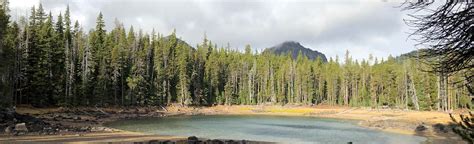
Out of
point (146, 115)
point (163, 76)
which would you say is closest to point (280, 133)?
point (146, 115)

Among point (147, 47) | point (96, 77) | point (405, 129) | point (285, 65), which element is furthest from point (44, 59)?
point (285, 65)

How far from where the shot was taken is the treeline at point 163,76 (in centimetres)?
4963

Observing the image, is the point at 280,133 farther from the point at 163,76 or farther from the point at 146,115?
the point at 163,76

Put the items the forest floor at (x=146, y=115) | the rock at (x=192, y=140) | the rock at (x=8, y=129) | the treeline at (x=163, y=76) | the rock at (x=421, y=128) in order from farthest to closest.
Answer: the treeline at (x=163, y=76) < the rock at (x=421, y=128) < the rock at (x=8, y=129) < the forest floor at (x=146, y=115) < the rock at (x=192, y=140)

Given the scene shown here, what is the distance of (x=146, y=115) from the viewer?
5700cm

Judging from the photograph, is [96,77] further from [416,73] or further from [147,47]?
[416,73]

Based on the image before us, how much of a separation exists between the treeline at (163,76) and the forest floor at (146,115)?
371cm

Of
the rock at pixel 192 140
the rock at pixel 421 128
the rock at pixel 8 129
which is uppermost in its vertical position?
the rock at pixel 8 129

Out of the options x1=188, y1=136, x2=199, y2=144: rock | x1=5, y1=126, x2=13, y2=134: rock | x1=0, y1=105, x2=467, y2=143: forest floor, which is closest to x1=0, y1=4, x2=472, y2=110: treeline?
x1=0, y1=105, x2=467, y2=143: forest floor

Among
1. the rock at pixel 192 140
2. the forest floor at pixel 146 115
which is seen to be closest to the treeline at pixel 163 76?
the forest floor at pixel 146 115

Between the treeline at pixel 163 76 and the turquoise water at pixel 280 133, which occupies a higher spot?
the treeline at pixel 163 76

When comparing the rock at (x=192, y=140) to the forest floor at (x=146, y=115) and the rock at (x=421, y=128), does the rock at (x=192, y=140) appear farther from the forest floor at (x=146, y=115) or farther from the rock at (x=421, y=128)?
the rock at (x=421, y=128)

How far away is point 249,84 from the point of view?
92.2 metres

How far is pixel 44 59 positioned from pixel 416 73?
215ft
